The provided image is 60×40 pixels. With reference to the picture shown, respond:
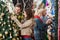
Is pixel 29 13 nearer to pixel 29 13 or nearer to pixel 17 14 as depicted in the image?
pixel 29 13

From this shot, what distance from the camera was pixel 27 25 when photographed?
1758 mm

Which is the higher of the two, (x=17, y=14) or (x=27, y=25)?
(x=17, y=14)

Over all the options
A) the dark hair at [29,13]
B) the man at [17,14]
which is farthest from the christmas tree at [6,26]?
the dark hair at [29,13]

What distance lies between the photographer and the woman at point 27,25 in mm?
1741

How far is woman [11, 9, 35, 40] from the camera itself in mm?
1741

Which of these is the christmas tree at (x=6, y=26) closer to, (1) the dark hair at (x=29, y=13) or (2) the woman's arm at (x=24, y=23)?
(2) the woman's arm at (x=24, y=23)

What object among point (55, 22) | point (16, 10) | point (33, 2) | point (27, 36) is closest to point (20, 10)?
point (16, 10)

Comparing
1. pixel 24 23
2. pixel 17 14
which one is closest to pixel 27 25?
pixel 24 23

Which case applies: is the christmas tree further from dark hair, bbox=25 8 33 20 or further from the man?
dark hair, bbox=25 8 33 20

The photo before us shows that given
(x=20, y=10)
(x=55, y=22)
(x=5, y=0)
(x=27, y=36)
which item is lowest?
(x=27, y=36)

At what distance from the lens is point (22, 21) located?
175 centimetres

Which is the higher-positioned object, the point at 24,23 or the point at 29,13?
the point at 29,13

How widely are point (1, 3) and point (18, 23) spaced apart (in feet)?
0.90

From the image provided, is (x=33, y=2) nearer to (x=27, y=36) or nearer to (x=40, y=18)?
(x=40, y=18)
